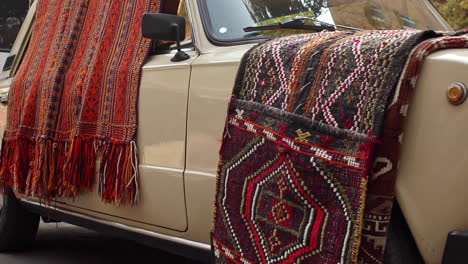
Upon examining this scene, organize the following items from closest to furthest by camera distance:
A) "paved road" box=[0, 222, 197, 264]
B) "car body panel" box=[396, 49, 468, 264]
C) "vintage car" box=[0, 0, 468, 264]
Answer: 1. "car body panel" box=[396, 49, 468, 264]
2. "vintage car" box=[0, 0, 468, 264]
3. "paved road" box=[0, 222, 197, 264]

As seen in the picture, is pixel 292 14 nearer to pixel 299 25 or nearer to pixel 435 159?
pixel 299 25

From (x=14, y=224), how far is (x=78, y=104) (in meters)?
1.53

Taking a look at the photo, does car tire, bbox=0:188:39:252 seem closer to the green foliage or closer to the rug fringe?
the rug fringe

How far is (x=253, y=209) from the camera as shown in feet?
8.07

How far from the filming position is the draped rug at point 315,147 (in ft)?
6.68

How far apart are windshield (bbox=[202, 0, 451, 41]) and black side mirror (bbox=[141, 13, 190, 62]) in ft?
0.54

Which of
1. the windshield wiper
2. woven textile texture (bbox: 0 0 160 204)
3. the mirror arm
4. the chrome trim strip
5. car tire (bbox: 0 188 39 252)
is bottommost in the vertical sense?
car tire (bbox: 0 188 39 252)

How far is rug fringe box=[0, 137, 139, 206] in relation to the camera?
336cm

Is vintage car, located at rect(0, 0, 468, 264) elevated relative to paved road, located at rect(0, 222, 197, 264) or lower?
elevated

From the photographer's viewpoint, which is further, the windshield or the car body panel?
the windshield

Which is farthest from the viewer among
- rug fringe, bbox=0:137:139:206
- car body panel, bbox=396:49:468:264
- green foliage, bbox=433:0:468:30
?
green foliage, bbox=433:0:468:30

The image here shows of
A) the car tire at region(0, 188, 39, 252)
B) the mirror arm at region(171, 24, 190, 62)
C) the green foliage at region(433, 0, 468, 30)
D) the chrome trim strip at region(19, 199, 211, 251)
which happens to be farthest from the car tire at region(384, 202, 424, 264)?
the green foliage at region(433, 0, 468, 30)

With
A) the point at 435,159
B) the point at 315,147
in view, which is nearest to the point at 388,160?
the point at 435,159

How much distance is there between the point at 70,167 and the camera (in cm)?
369
